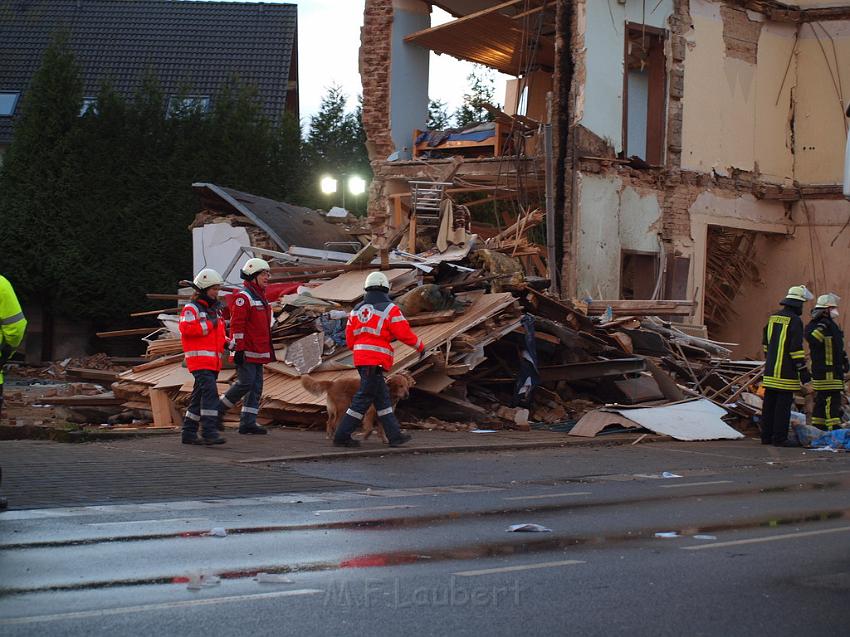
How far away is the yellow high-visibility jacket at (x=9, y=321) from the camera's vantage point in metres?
9.08

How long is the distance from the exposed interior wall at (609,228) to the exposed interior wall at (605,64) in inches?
40.2

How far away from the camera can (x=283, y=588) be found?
238 inches

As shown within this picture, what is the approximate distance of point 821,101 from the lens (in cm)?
2731

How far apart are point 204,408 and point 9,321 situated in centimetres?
382

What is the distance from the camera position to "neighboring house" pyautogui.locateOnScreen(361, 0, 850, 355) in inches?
933

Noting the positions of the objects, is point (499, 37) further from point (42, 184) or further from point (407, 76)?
point (42, 184)

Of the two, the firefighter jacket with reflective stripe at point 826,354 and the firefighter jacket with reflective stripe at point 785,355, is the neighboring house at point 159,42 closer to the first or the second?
the firefighter jacket with reflective stripe at point 826,354

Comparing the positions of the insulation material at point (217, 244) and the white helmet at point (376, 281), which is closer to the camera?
the white helmet at point (376, 281)

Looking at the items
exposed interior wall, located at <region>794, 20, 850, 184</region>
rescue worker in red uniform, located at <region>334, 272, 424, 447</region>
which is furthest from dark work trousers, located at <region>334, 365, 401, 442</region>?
exposed interior wall, located at <region>794, 20, 850, 184</region>

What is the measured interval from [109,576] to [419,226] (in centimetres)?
1607

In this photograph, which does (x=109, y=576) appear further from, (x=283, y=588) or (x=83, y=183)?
(x=83, y=183)

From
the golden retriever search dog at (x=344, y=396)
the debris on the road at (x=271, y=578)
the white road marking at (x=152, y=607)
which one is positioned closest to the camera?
the white road marking at (x=152, y=607)

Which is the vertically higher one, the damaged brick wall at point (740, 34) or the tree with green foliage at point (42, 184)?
the damaged brick wall at point (740, 34)

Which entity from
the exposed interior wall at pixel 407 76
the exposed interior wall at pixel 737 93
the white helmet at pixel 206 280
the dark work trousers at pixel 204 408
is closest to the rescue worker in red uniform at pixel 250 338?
the dark work trousers at pixel 204 408
